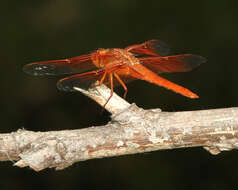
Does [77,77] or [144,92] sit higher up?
[77,77]

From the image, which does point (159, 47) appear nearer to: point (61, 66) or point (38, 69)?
point (61, 66)

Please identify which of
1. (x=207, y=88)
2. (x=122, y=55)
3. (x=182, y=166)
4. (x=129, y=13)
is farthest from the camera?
(x=129, y=13)

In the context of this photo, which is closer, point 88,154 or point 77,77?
point 88,154

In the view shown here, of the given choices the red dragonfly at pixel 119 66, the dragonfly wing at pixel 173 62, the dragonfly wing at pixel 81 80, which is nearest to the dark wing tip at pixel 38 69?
the red dragonfly at pixel 119 66

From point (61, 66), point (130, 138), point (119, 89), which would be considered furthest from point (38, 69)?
point (130, 138)

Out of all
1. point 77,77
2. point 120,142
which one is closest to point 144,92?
point 77,77

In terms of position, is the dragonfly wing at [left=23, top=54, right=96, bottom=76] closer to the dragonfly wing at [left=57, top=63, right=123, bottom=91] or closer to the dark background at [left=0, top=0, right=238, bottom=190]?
the dragonfly wing at [left=57, top=63, right=123, bottom=91]

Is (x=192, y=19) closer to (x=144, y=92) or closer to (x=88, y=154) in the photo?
(x=144, y=92)

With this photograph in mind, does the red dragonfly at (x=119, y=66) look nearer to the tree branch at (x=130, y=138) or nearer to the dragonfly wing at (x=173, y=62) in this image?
the dragonfly wing at (x=173, y=62)
